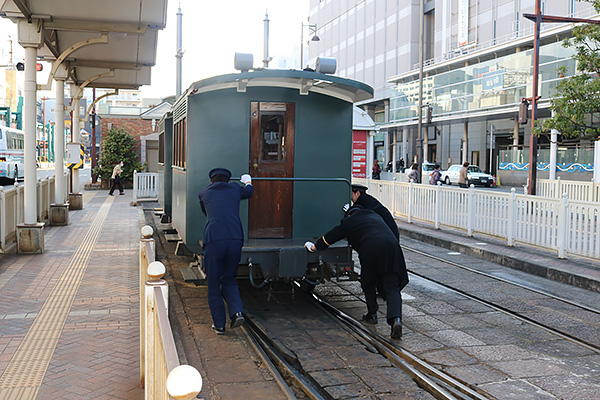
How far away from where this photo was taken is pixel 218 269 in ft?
21.8

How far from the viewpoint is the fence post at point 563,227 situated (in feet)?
35.4

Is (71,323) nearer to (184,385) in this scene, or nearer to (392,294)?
(392,294)

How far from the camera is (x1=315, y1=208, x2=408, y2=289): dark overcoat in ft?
22.6

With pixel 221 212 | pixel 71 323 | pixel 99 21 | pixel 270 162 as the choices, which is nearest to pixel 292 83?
pixel 270 162

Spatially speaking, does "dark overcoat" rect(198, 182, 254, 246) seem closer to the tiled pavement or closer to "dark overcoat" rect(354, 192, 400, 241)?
the tiled pavement

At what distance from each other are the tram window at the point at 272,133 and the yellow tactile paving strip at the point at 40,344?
3217 millimetres

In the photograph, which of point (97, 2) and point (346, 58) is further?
point (346, 58)

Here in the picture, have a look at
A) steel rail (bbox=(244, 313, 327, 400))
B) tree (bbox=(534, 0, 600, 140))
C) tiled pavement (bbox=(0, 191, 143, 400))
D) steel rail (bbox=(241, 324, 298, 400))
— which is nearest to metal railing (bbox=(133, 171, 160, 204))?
tiled pavement (bbox=(0, 191, 143, 400))

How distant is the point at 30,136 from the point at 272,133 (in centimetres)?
586

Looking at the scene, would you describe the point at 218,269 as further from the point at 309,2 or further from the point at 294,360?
the point at 309,2

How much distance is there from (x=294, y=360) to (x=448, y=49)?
165 ft

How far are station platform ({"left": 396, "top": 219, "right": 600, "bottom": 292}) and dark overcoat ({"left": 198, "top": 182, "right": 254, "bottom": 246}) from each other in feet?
19.2

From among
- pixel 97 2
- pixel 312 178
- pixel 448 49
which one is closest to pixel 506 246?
pixel 312 178

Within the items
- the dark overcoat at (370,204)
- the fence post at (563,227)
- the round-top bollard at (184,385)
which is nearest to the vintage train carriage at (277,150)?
the dark overcoat at (370,204)
